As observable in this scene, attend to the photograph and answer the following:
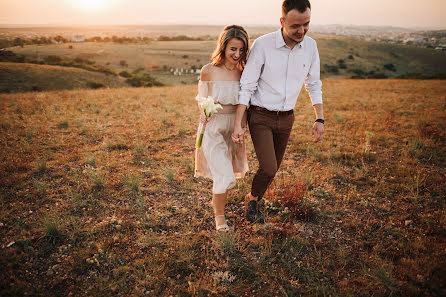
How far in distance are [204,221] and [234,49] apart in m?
2.71

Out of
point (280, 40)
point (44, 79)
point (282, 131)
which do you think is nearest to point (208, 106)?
point (282, 131)

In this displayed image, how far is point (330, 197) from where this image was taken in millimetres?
4840

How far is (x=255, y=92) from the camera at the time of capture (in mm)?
3641

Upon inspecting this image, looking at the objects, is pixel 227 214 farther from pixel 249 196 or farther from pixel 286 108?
pixel 286 108

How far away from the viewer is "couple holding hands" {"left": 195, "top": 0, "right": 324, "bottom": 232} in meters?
3.37

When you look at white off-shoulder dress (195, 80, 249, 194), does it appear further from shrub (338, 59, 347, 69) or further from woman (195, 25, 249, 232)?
shrub (338, 59, 347, 69)

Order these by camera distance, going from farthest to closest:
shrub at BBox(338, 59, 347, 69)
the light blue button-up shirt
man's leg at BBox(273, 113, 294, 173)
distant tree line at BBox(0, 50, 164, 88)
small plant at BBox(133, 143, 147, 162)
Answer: shrub at BBox(338, 59, 347, 69) → distant tree line at BBox(0, 50, 164, 88) → small plant at BBox(133, 143, 147, 162) → man's leg at BBox(273, 113, 294, 173) → the light blue button-up shirt

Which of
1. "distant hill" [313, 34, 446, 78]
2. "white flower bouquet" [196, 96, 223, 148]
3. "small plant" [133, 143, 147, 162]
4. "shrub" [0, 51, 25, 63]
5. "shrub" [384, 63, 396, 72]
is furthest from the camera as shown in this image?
"shrub" [384, 63, 396, 72]

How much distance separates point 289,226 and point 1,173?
6.04m

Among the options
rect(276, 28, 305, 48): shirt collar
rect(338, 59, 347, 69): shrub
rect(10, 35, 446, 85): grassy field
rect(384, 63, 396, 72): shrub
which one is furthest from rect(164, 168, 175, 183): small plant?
rect(384, 63, 396, 72): shrub

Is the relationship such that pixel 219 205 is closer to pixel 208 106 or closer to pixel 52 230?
pixel 208 106

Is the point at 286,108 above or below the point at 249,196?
above

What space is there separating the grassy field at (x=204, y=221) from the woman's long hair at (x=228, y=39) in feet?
8.07

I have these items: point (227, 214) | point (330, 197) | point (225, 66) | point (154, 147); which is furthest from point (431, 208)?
point (154, 147)
